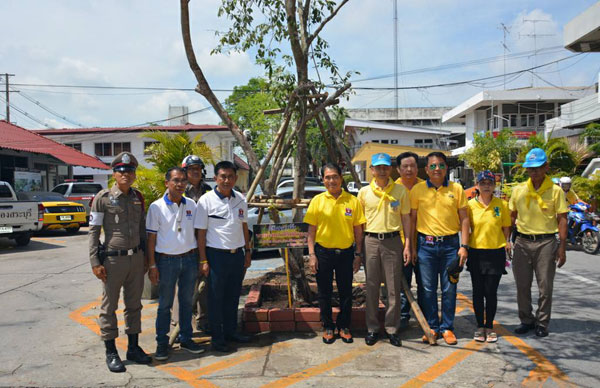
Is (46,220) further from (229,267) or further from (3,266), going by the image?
(229,267)

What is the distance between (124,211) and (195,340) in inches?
67.3

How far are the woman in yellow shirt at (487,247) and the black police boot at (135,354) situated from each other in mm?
3379

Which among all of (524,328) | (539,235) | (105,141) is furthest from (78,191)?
(539,235)

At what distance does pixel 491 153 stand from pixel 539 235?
18770 mm

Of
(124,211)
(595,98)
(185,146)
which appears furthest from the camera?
(595,98)

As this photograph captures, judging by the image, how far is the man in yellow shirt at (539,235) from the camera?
5031 mm

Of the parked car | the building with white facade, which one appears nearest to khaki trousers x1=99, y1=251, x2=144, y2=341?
the parked car

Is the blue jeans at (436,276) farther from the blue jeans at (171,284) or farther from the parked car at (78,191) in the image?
the parked car at (78,191)

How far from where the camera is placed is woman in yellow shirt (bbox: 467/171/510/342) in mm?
4859

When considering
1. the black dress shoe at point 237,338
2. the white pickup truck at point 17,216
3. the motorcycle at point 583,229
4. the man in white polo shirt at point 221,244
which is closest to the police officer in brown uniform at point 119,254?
the man in white polo shirt at point 221,244

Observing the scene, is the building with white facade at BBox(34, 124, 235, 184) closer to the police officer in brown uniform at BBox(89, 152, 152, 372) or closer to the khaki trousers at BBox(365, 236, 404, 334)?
the police officer in brown uniform at BBox(89, 152, 152, 372)

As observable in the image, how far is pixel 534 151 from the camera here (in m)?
5.15

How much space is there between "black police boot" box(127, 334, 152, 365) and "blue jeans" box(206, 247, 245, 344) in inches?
26.5

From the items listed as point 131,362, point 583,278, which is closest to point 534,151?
point 583,278
